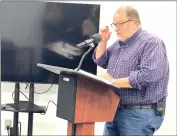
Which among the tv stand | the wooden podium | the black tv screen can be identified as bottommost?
the tv stand

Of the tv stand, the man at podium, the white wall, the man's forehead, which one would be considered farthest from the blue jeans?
the white wall

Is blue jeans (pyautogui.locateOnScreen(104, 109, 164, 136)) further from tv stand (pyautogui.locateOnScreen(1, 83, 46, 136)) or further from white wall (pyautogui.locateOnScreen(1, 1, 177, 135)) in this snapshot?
white wall (pyautogui.locateOnScreen(1, 1, 177, 135))

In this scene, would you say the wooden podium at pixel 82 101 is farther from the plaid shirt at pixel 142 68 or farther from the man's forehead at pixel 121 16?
the man's forehead at pixel 121 16

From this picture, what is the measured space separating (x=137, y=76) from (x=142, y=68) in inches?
2.8

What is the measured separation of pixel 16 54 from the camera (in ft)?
8.72

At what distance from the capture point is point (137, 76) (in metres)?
1.99

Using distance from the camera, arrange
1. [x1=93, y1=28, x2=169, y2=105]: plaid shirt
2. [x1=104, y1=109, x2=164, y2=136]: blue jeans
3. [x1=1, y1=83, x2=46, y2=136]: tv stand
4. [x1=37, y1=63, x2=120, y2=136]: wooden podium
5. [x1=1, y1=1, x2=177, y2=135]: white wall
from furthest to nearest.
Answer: [x1=1, y1=1, x2=177, y2=135]: white wall, [x1=1, y1=83, x2=46, y2=136]: tv stand, [x1=104, y1=109, x2=164, y2=136]: blue jeans, [x1=93, y1=28, x2=169, y2=105]: plaid shirt, [x1=37, y1=63, x2=120, y2=136]: wooden podium

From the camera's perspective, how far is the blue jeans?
2.12m

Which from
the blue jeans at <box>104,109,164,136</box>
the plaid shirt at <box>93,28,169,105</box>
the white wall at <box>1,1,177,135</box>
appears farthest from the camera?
the white wall at <box>1,1,177,135</box>

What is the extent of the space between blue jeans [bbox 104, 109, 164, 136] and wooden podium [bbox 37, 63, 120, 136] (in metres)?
0.29

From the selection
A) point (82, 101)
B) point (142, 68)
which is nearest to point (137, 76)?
point (142, 68)

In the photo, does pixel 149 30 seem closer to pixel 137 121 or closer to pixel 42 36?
pixel 42 36

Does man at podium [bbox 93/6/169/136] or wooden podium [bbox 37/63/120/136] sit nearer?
wooden podium [bbox 37/63/120/136]

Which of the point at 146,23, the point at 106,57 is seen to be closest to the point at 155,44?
the point at 106,57
